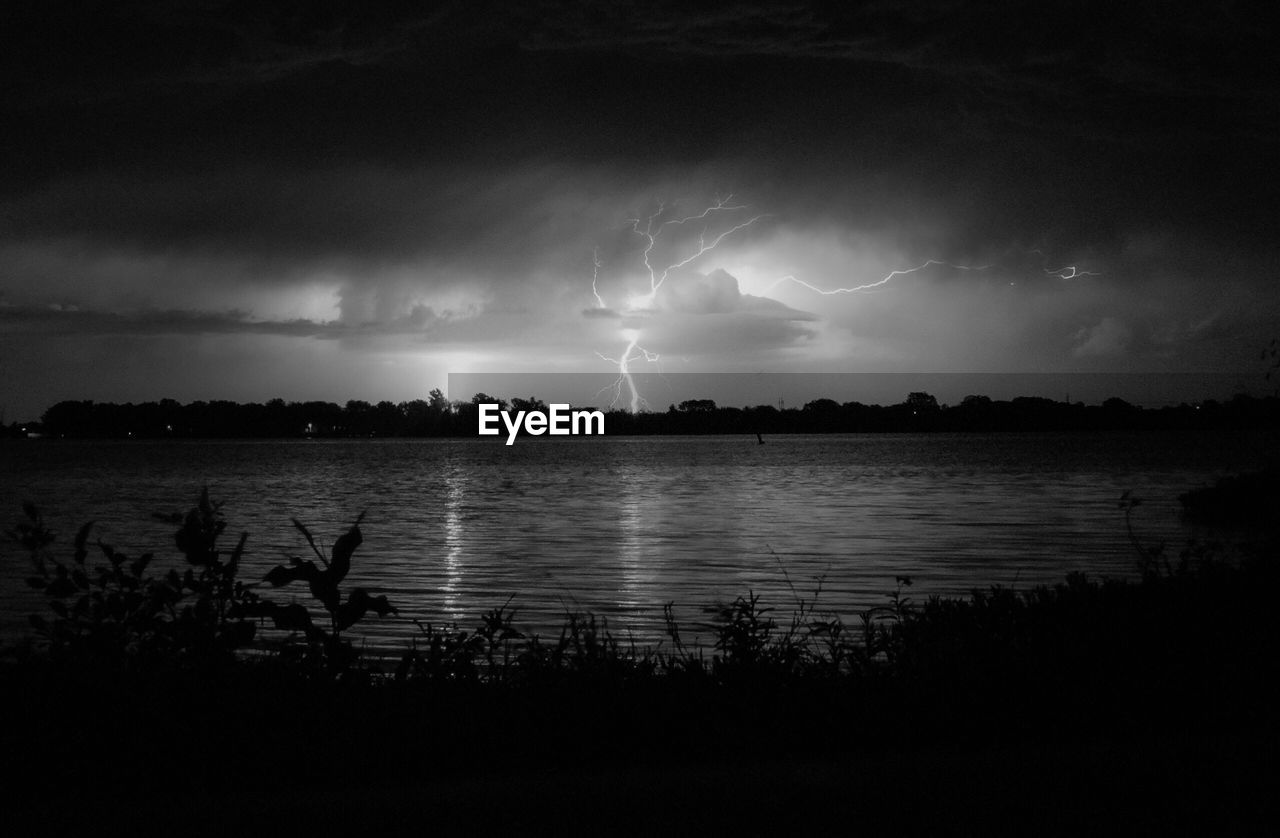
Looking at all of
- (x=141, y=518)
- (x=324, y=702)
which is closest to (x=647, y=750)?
(x=324, y=702)

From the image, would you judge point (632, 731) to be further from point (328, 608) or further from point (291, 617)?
point (291, 617)

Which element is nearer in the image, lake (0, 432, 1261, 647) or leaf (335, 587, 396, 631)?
leaf (335, 587, 396, 631)

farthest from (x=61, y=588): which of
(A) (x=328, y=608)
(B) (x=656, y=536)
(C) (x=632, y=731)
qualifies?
(B) (x=656, y=536)

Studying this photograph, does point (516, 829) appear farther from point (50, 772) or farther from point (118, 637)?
point (118, 637)

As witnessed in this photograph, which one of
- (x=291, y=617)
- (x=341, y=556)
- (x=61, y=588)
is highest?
(x=341, y=556)

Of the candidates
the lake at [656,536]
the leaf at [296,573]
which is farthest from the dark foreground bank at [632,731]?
the lake at [656,536]

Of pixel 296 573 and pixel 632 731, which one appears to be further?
pixel 296 573

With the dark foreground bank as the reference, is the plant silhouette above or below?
above

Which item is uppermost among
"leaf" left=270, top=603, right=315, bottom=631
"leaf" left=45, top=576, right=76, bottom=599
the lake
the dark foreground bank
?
"leaf" left=45, top=576, right=76, bottom=599

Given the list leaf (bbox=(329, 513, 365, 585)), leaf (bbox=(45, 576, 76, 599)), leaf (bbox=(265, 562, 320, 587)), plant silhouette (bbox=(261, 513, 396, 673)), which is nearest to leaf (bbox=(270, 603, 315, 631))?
plant silhouette (bbox=(261, 513, 396, 673))

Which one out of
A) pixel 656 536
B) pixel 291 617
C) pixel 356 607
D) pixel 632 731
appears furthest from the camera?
pixel 656 536

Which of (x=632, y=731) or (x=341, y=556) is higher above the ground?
(x=341, y=556)

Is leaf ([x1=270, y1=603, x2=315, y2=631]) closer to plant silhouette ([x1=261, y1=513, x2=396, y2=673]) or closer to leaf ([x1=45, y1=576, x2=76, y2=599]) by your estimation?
plant silhouette ([x1=261, y1=513, x2=396, y2=673])

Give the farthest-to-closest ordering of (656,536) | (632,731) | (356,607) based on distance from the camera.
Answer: (656,536), (356,607), (632,731)
